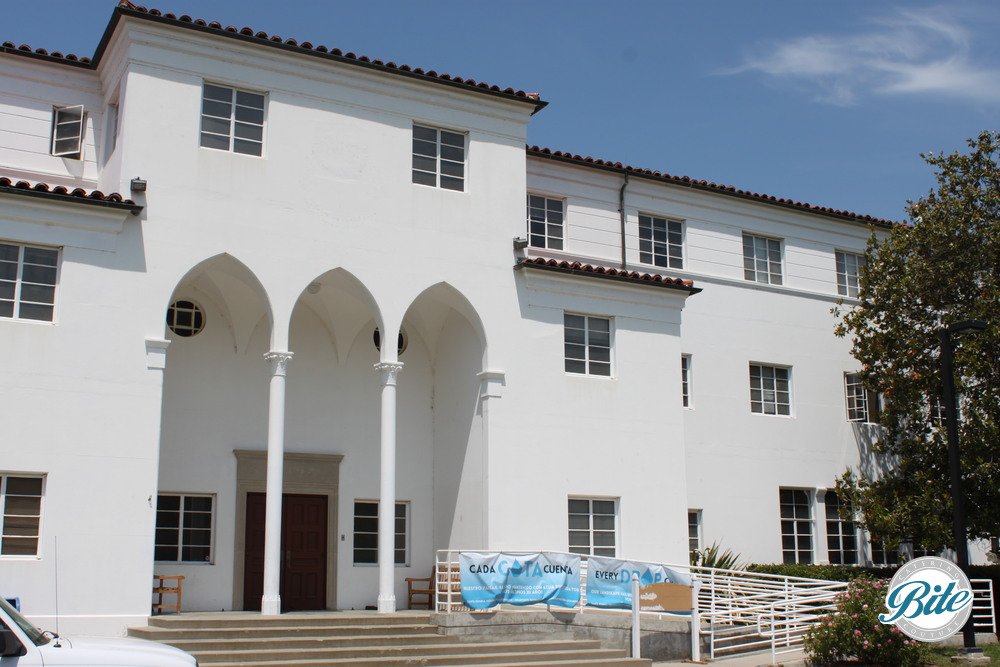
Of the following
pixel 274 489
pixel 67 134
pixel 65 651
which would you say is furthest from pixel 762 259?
pixel 65 651

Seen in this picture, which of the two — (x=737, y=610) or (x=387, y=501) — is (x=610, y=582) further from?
(x=387, y=501)

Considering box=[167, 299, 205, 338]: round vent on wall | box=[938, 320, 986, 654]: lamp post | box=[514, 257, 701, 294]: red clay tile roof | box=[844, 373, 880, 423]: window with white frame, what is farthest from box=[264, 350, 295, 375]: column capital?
box=[844, 373, 880, 423]: window with white frame

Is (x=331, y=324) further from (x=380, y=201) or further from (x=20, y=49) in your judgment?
(x=20, y=49)

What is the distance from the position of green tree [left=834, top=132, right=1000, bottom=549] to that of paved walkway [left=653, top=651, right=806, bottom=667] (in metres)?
6.84

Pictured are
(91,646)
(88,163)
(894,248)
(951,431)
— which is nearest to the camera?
(91,646)

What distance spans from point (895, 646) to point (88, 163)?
1636 centimetres

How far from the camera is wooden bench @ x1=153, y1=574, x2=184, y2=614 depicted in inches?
682

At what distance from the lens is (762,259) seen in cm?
2712

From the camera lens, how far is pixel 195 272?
17547mm

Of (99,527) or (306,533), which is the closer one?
(99,527)

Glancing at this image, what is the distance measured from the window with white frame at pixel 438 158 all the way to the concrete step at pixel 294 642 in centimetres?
845

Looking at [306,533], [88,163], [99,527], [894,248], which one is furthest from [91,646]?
[894,248]

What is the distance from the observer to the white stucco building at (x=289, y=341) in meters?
16.0
